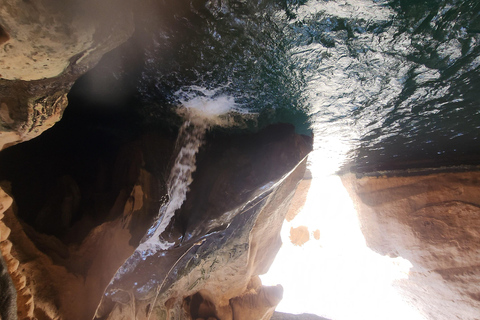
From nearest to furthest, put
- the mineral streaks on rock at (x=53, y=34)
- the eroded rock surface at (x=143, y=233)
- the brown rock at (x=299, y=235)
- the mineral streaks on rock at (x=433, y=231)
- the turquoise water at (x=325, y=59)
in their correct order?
the mineral streaks on rock at (x=53, y=34) → the turquoise water at (x=325, y=59) → the eroded rock surface at (x=143, y=233) → the mineral streaks on rock at (x=433, y=231) → the brown rock at (x=299, y=235)

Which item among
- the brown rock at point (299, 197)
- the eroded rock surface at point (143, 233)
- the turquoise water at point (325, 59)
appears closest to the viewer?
the turquoise water at point (325, 59)

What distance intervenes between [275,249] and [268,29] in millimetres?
5534

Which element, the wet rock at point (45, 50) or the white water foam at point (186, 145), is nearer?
the wet rock at point (45, 50)

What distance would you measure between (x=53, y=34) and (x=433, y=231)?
670 centimetres

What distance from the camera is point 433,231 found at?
4.92 metres

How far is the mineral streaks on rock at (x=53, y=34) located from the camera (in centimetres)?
101

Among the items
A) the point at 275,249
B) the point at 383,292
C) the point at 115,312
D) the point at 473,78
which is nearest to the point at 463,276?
the point at 275,249

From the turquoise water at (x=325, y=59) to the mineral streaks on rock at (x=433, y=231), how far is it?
71.9 inches

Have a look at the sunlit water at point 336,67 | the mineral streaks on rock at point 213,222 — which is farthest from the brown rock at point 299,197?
the mineral streaks on rock at point 213,222

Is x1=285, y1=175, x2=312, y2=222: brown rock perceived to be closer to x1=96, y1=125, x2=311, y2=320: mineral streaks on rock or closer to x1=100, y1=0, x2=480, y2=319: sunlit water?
x1=100, y1=0, x2=480, y2=319: sunlit water

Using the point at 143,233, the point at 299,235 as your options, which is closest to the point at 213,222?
the point at 143,233

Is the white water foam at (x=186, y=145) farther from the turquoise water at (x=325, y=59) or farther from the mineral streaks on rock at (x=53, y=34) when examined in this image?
the mineral streaks on rock at (x=53, y=34)

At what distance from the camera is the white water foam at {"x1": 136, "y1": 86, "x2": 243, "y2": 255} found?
2.78m

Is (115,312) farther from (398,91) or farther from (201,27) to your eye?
(398,91)
